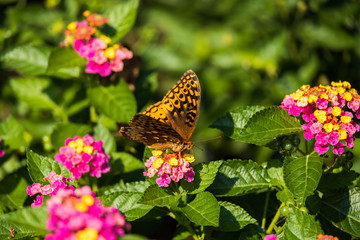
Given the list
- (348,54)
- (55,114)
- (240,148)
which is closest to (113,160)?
(55,114)

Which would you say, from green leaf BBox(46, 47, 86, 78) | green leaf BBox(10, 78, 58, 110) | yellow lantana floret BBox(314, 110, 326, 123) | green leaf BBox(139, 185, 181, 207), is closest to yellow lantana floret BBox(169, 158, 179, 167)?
green leaf BBox(139, 185, 181, 207)

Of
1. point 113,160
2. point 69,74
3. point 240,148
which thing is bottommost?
point 240,148

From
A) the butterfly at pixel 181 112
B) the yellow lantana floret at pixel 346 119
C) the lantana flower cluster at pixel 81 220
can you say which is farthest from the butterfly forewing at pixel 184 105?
the lantana flower cluster at pixel 81 220

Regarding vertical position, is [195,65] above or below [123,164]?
below

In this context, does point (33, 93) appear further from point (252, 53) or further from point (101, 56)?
point (252, 53)

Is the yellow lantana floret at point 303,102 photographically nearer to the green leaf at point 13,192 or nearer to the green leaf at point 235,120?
the green leaf at point 235,120

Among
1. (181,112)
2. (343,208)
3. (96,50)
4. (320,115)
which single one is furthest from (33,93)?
(343,208)

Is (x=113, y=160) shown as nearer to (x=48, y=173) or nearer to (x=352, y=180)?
(x=48, y=173)

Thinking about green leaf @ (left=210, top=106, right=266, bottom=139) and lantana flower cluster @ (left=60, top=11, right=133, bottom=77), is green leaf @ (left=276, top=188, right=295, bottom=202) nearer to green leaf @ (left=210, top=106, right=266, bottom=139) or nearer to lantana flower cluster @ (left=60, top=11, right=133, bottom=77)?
green leaf @ (left=210, top=106, right=266, bottom=139)
